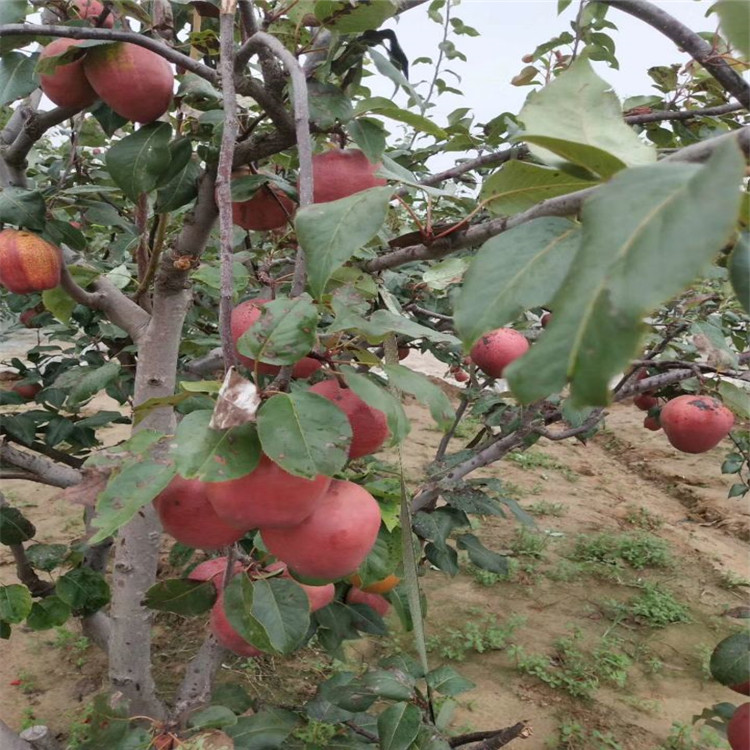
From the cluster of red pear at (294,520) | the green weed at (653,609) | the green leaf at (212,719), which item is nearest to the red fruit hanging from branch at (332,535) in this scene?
the cluster of red pear at (294,520)

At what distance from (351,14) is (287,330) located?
12.8 inches

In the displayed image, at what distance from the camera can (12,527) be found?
120 cm

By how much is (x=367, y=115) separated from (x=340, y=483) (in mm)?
382

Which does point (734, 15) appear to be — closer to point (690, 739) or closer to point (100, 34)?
point (100, 34)

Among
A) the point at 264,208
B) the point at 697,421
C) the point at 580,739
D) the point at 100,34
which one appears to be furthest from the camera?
the point at 580,739

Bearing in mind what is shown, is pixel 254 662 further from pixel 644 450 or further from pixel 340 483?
pixel 644 450

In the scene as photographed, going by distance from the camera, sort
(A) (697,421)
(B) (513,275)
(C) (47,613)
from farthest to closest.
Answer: (A) (697,421)
(C) (47,613)
(B) (513,275)

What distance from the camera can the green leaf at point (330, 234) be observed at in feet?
1.29

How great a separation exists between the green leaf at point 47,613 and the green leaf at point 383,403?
103cm

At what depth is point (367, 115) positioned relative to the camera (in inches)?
26.0

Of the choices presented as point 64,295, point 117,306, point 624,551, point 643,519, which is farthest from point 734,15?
point 643,519

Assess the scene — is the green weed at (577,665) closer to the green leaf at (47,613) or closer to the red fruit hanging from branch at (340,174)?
the green leaf at (47,613)

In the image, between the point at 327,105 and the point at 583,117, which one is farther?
the point at 327,105

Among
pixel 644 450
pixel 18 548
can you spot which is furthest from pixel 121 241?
pixel 644 450
